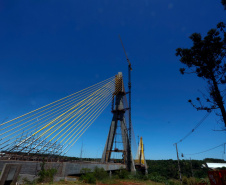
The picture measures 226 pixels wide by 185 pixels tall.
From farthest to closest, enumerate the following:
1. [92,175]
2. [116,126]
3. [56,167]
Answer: [116,126], [92,175], [56,167]

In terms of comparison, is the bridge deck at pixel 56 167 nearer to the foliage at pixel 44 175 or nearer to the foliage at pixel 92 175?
the foliage at pixel 44 175

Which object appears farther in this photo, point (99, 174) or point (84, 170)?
point (99, 174)

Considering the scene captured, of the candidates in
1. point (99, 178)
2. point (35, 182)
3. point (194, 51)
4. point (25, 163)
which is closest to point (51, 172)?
point (35, 182)

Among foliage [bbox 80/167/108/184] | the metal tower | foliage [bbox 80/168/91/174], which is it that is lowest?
foliage [bbox 80/167/108/184]

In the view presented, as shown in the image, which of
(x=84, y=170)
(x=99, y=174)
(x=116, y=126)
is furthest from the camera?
(x=116, y=126)

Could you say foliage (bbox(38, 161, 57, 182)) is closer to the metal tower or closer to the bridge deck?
the bridge deck

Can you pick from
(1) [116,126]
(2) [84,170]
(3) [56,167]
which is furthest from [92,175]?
(1) [116,126]

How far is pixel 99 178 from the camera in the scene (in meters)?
16.7

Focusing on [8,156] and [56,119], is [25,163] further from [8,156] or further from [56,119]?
[56,119]

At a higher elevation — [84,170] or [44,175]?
[84,170]

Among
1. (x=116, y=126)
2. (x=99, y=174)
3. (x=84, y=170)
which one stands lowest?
(x=99, y=174)

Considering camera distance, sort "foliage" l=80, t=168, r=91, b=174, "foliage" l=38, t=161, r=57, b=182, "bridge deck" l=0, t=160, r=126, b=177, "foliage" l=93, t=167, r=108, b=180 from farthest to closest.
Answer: "foliage" l=93, t=167, r=108, b=180, "foliage" l=80, t=168, r=91, b=174, "bridge deck" l=0, t=160, r=126, b=177, "foliage" l=38, t=161, r=57, b=182

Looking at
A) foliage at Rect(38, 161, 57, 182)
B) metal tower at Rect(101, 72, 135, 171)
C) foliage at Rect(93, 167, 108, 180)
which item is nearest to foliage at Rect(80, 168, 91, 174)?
foliage at Rect(93, 167, 108, 180)

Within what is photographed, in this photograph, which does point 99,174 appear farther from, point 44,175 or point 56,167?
point 44,175
